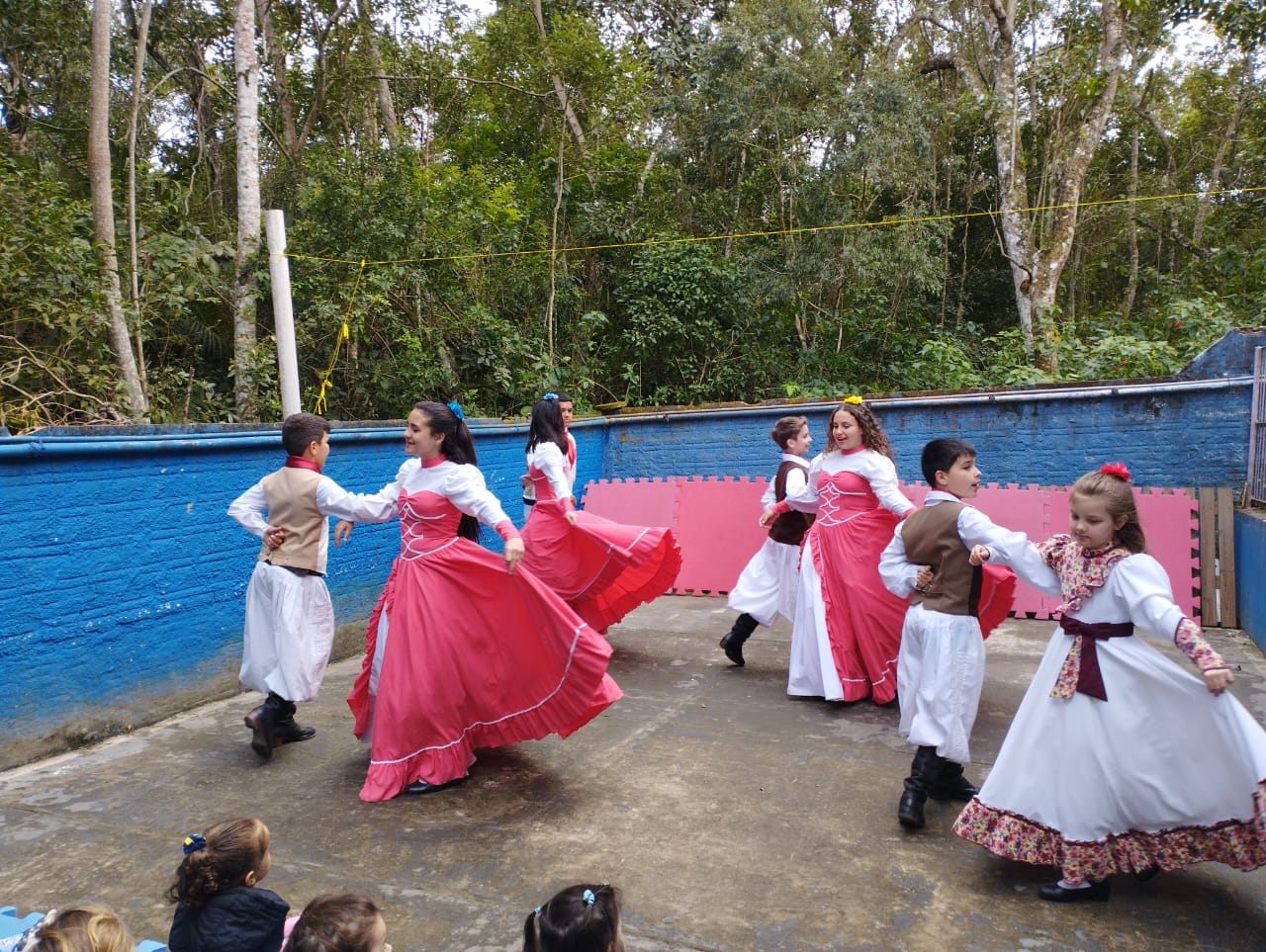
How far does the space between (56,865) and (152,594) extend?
1944 millimetres

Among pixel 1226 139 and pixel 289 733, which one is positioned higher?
pixel 1226 139

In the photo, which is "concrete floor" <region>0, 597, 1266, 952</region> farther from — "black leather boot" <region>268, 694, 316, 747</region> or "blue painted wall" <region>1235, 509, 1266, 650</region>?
"blue painted wall" <region>1235, 509, 1266, 650</region>

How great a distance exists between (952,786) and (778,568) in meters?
2.30

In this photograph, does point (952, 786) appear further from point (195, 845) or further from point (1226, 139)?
point (1226, 139)

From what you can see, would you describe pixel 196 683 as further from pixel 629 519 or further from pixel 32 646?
pixel 629 519

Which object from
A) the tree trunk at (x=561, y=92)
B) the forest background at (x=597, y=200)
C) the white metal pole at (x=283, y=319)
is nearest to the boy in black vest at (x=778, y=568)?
the white metal pole at (x=283, y=319)

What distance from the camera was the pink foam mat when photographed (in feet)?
23.5

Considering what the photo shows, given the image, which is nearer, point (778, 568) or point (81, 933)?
point (81, 933)

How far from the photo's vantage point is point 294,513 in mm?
4508

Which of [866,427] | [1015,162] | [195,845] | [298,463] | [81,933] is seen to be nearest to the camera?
[81,933]

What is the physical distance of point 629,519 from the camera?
9.13 meters

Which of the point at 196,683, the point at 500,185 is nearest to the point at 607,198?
the point at 500,185

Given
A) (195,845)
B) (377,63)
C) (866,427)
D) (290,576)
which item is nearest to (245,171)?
(377,63)

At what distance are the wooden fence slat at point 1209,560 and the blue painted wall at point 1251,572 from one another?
0.14 metres
